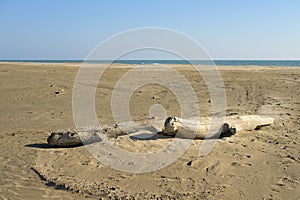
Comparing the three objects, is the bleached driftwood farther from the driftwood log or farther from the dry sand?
the dry sand

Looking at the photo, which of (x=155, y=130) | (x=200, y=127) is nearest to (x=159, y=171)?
(x=155, y=130)

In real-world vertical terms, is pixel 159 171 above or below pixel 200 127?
below

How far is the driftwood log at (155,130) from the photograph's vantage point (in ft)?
23.2

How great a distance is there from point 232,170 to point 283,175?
82 centimetres

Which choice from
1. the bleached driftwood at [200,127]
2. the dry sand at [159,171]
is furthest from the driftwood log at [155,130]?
the dry sand at [159,171]

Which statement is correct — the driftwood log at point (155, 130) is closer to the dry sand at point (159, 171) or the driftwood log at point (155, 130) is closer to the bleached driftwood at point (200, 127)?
the bleached driftwood at point (200, 127)

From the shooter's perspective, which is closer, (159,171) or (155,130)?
(159,171)

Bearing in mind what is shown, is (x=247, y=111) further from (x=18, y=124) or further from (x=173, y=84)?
(x=173, y=84)

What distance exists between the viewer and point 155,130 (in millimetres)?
7398

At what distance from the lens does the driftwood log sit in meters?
7.06

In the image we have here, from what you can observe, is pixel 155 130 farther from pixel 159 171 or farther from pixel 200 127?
pixel 159 171

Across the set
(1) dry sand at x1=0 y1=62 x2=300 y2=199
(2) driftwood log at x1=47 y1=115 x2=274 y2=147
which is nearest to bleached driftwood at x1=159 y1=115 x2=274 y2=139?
(2) driftwood log at x1=47 y1=115 x2=274 y2=147

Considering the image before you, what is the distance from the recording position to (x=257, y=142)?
7.50m

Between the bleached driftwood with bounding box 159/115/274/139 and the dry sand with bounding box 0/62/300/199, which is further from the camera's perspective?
the bleached driftwood with bounding box 159/115/274/139
